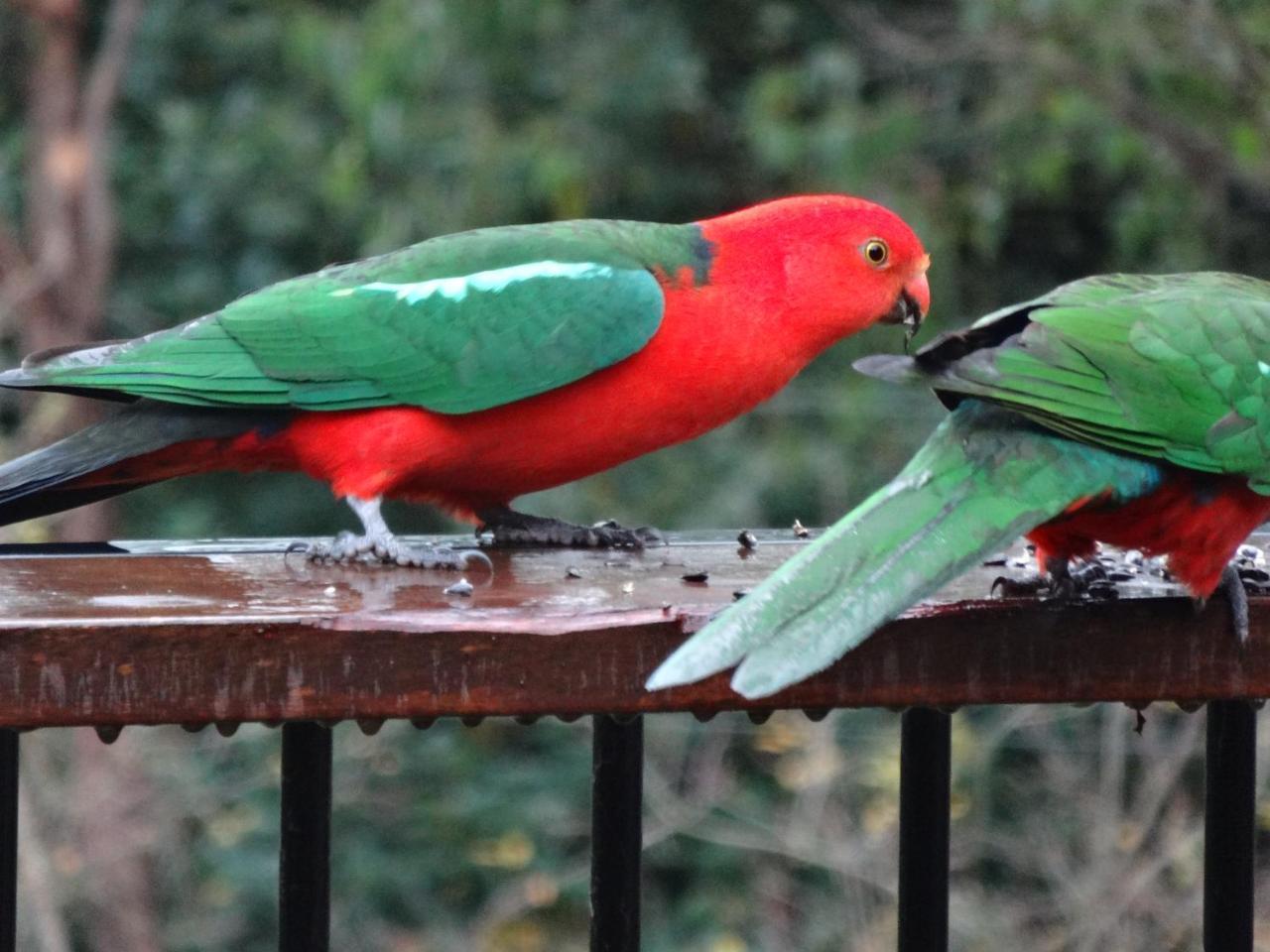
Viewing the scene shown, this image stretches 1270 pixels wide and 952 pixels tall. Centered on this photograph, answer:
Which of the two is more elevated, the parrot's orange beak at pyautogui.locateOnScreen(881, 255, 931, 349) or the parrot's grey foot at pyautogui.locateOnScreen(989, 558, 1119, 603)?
the parrot's orange beak at pyautogui.locateOnScreen(881, 255, 931, 349)

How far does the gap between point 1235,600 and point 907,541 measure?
16.9 inches

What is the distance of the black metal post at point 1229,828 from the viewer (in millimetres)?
2152

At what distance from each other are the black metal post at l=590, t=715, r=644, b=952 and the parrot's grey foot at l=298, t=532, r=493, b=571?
0.58m

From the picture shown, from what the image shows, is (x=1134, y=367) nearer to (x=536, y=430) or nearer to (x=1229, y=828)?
(x=1229, y=828)

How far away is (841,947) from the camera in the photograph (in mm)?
6797

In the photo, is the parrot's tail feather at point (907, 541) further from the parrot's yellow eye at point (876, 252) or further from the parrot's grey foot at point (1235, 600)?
the parrot's yellow eye at point (876, 252)

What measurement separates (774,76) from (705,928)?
3.58 metres

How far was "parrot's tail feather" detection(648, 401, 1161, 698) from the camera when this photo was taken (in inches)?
67.4

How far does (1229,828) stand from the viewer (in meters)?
2.17

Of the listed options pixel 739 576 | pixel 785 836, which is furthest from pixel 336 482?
pixel 785 836

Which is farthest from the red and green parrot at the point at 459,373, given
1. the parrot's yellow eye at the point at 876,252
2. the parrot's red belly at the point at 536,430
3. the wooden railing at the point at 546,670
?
the wooden railing at the point at 546,670

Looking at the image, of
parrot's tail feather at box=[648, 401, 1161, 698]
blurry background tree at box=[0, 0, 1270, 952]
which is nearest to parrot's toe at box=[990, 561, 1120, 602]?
parrot's tail feather at box=[648, 401, 1161, 698]

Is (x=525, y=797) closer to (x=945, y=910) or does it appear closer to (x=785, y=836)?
(x=785, y=836)

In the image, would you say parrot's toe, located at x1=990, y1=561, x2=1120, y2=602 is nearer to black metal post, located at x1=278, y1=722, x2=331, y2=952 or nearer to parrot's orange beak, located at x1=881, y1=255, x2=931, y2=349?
black metal post, located at x1=278, y1=722, x2=331, y2=952
